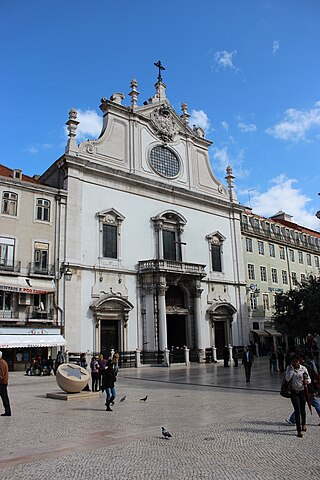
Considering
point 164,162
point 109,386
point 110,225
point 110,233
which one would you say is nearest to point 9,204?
point 110,225

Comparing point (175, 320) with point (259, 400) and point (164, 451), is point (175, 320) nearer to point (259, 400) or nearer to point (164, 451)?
point (259, 400)

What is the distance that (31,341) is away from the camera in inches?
1081

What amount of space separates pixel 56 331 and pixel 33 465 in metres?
23.0

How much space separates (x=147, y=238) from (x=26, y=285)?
40.1ft

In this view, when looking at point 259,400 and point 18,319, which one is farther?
point 18,319

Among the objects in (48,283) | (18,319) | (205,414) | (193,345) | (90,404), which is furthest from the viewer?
(193,345)

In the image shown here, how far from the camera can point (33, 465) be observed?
7.16m

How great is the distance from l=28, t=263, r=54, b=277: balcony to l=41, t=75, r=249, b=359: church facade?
928mm

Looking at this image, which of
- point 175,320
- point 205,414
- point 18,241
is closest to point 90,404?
point 205,414

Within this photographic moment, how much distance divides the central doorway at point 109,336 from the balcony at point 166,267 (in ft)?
16.2

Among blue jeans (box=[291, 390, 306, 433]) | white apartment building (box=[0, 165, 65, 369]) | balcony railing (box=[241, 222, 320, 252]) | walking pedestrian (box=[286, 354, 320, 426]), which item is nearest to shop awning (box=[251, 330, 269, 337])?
balcony railing (box=[241, 222, 320, 252])

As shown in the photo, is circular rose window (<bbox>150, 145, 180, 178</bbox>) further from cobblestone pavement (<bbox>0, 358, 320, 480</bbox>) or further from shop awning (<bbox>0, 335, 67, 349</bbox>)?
cobblestone pavement (<bbox>0, 358, 320, 480</bbox>)

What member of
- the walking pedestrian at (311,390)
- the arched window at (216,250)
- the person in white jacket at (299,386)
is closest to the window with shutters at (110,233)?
the arched window at (216,250)

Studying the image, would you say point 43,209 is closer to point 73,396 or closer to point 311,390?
point 73,396
